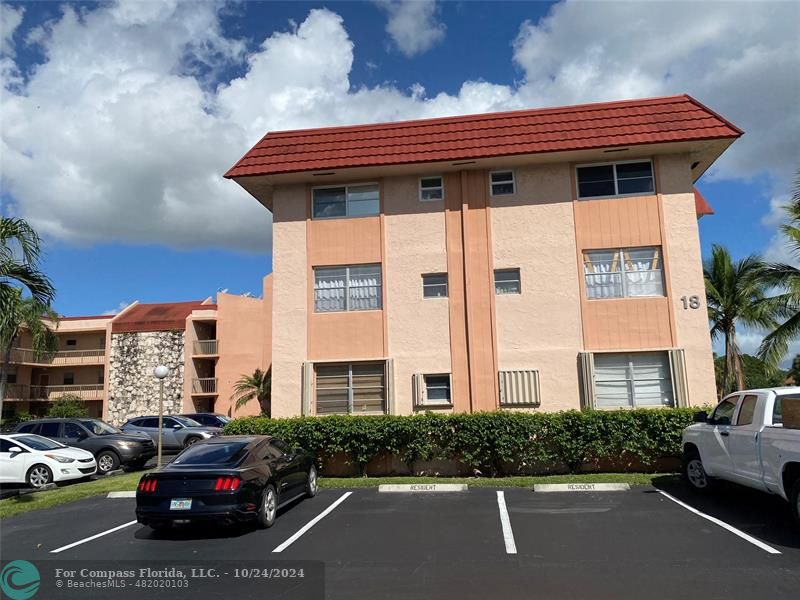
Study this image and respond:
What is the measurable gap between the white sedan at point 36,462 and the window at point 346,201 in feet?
29.1

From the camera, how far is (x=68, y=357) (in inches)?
1668

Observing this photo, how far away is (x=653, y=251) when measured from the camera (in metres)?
15.6

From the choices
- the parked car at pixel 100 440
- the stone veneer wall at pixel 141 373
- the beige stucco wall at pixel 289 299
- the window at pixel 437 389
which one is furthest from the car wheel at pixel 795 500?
the stone veneer wall at pixel 141 373

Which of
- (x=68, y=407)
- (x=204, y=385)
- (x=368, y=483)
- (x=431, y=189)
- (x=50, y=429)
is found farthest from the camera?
(x=204, y=385)

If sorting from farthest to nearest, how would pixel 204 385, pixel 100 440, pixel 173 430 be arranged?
pixel 204 385 → pixel 173 430 → pixel 100 440

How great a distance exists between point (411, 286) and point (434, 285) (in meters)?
0.60

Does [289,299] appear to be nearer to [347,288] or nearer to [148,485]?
[347,288]

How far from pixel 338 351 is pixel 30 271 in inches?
290

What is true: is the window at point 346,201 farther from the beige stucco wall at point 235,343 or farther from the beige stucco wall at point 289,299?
the beige stucco wall at point 235,343

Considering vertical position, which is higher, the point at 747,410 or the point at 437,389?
the point at 437,389

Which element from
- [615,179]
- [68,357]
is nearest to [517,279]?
[615,179]

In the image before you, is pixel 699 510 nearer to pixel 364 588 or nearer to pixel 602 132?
pixel 364 588

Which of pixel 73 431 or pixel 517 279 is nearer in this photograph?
pixel 517 279

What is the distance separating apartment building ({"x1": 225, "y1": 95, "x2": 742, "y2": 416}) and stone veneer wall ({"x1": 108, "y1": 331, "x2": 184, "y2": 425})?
80.6 feet
